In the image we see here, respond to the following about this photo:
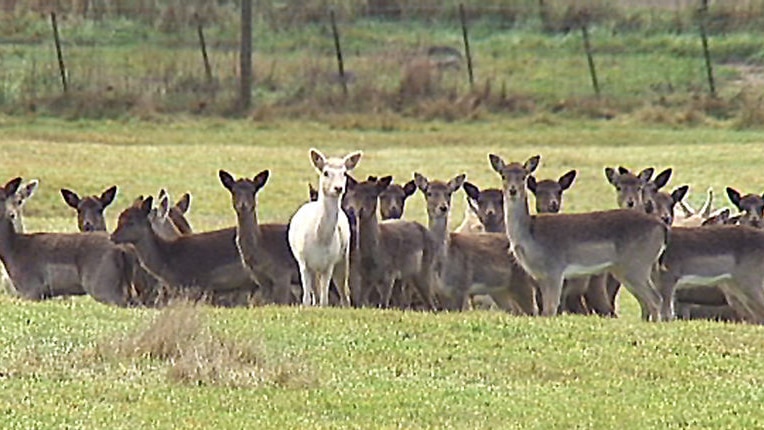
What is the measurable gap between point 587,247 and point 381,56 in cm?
2687

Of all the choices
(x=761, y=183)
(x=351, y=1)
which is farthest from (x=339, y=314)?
(x=351, y=1)

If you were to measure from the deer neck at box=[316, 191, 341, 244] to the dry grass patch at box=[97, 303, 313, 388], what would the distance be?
370 cm

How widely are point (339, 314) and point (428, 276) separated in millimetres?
3388

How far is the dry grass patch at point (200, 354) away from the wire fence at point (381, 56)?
26.7 m

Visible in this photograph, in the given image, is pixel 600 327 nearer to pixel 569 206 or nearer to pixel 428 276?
pixel 428 276

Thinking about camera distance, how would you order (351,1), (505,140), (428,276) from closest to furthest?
(428,276) < (505,140) < (351,1)

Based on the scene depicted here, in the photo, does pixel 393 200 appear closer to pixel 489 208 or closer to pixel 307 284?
pixel 489 208

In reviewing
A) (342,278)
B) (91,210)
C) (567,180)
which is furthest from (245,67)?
(342,278)

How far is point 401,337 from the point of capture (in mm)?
14297

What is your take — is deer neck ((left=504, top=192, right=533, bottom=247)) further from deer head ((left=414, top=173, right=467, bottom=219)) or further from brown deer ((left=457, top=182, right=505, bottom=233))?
brown deer ((left=457, top=182, right=505, bottom=233))

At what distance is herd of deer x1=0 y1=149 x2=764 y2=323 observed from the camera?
1773 centimetres

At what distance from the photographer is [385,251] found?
18188 millimetres

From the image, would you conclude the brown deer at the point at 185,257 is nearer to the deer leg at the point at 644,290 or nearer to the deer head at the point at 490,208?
the deer head at the point at 490,208

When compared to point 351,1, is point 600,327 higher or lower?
lower
